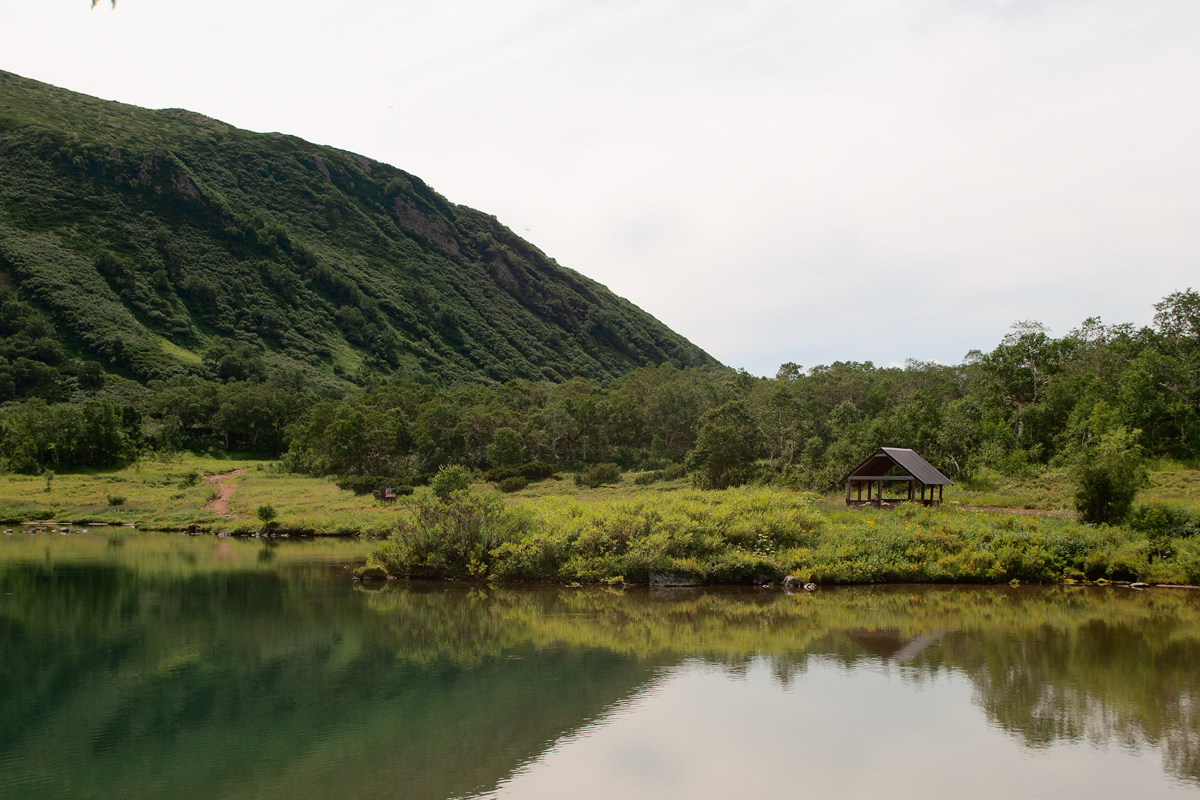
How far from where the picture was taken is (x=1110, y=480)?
84.8 feet

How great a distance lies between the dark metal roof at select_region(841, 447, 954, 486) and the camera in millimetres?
31553

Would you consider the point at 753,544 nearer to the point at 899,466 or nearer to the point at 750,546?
the point at 750,546

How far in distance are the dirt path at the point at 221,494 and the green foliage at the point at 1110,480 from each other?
42.2 m

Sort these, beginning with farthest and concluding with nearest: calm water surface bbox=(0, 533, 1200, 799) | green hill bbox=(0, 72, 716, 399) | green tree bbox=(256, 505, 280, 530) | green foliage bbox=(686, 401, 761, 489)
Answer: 1. green hill bbox=(0, 72, 716, 399)
2. green foliage bbox=(686, 401, 761, 489)
3. green tree bbox=(256, 505, 280, 530)
4. calm water surface bbox=(0, 533, 1200, 799)

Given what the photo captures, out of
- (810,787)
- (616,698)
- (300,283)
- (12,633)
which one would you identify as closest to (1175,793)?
(810,787)

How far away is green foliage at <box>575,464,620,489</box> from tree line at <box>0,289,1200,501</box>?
5.21 m

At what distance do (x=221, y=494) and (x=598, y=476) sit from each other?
26313mm

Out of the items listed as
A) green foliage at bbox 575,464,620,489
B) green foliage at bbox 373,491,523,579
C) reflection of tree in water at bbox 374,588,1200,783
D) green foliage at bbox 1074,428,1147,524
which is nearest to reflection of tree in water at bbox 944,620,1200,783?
reflection of tree in water at bbox 374,588,1200,783

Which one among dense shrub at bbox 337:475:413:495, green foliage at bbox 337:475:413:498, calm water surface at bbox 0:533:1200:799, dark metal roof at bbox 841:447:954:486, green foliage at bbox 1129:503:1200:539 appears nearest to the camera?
calm water surface at bbox 0:533:1200:799

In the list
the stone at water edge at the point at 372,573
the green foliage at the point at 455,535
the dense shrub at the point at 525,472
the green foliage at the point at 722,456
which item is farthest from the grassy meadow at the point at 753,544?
the dense shrub at the point at 525,472

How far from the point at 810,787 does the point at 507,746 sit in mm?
4246

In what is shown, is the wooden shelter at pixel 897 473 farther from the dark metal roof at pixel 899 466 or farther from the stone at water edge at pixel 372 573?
the stone at water edge at pixel 372 573

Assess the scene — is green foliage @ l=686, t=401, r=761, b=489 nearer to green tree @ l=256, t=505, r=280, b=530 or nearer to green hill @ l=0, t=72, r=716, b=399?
green tree @ l=256, t=505, r=280, b=530

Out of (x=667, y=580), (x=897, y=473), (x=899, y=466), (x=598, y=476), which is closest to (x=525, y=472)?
(x=598, y=476)
